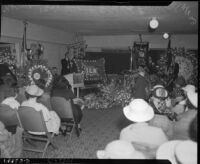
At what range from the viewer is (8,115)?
11.0ft

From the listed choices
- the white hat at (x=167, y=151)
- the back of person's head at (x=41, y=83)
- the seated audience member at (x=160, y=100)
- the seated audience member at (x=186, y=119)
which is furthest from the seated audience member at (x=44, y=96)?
the seated audience member at (x=186, y=119)

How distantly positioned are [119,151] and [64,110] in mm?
901

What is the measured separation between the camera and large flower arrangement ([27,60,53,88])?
3.43m

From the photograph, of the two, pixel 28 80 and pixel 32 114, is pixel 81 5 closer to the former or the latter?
pixel 28 80

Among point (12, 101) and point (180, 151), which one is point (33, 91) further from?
point (180, 151)

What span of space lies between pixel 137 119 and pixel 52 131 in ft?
3.48

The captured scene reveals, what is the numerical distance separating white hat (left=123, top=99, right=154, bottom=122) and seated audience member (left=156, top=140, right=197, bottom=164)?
0.36 m

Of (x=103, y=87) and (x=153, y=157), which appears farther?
(x=103, y=87)

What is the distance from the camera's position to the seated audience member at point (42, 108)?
3.41 m

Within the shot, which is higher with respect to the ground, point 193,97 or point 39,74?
point 39,74

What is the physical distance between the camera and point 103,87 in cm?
353

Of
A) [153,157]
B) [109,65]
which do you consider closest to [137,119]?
[153,157]

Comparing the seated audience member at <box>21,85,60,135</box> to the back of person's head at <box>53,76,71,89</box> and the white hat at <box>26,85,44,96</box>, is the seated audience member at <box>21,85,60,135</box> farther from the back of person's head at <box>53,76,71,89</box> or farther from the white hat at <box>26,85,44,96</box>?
the back of person's head at <box>53,76,71,89</box>

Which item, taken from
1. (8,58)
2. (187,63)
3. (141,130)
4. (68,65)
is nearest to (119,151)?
(141,130)
